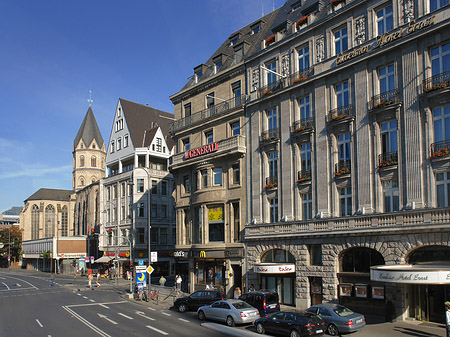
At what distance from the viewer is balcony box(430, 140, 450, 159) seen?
25.0 metres

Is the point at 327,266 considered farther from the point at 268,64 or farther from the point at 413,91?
the point at 268,64

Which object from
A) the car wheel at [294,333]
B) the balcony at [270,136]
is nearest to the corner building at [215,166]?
the balcony at [270,136]

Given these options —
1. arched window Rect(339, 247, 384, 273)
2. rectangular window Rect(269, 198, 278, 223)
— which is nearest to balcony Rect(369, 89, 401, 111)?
arched window Rect(339, 247, 384, 273)

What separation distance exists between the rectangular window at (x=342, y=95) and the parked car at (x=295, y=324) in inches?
590

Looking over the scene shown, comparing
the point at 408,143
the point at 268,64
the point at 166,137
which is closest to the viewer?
the point at 408,143

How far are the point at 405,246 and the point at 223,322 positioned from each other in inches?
462

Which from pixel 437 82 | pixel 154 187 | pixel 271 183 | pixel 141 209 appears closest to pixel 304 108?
pixel 271 183

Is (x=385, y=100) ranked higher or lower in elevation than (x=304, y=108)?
lower

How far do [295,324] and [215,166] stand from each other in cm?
2186

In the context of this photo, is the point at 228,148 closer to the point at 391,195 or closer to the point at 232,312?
the point at 391,195

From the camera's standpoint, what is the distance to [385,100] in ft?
92.9

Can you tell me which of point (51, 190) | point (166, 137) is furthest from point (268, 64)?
point (51, 190)

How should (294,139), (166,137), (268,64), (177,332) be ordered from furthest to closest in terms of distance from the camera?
(166,137), (268,64), (294,139), (177,332)

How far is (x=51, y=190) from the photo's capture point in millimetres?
145625
